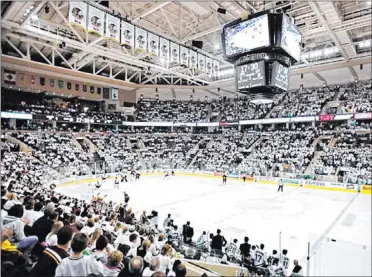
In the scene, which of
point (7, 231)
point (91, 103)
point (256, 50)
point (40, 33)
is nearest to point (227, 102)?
point (91, 103)

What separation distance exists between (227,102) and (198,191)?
1821 centimetres

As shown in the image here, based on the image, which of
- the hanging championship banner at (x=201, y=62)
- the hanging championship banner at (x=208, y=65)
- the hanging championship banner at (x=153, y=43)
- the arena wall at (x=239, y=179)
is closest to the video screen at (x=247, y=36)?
the hanging championship banner at (x=153, y=43)

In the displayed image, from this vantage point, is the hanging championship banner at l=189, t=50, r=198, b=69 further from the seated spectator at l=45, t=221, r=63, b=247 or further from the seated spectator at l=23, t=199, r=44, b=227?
the seated spectator at l=45, t=221, r=63, b=247

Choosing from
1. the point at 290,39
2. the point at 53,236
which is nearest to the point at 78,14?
the point at 290,39

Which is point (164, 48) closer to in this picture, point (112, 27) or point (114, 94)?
point (112, 27)

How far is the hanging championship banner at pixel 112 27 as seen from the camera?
10.7 metres

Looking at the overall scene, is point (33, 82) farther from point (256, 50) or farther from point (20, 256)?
point (20, 256)

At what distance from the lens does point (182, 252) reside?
18.4ft

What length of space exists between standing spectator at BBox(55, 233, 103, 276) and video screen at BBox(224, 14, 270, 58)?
513cm

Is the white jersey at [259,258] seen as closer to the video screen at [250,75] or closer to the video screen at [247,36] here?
the video screen at [250,75]

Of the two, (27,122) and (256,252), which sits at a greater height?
(27,122)

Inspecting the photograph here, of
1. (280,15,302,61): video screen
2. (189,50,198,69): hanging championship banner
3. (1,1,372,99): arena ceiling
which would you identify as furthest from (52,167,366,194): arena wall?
(189,50,198,69): hanging championship banner

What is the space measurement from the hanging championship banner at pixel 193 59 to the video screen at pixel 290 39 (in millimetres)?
9565

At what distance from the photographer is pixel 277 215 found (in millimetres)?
10984
